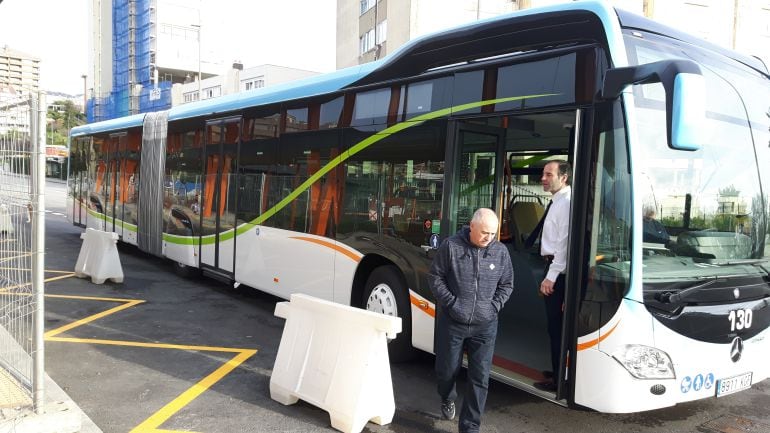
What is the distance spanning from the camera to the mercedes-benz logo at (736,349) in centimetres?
454

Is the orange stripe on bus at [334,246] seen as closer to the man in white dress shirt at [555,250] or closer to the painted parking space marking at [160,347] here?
the painted parking space marking at [160,347]

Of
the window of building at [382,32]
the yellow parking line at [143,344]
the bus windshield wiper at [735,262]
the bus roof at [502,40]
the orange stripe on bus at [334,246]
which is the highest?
the window of building at [382,32]

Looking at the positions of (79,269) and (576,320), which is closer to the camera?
(576,320)

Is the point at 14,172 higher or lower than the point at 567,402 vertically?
higher

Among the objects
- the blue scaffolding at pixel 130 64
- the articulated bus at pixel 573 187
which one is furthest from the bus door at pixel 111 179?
the blue scaffolding at pixel 130 64

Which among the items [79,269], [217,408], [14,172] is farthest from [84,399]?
[79,269]

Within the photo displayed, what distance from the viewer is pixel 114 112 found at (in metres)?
75.5

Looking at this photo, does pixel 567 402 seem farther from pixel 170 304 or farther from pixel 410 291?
pixel 170 304

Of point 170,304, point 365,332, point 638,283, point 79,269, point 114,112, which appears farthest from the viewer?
point 114,112

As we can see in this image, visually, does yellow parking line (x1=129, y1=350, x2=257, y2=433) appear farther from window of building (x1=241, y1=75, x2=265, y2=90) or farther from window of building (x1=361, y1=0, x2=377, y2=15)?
window of building (x1=241, y1=75, x2=265, y2=90)

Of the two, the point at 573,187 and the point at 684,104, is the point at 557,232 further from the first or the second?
the point at 684,104

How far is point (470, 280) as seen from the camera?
4.34 meters

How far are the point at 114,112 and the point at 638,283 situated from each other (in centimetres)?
8029

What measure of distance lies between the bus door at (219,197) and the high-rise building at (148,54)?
61744 millimetres
